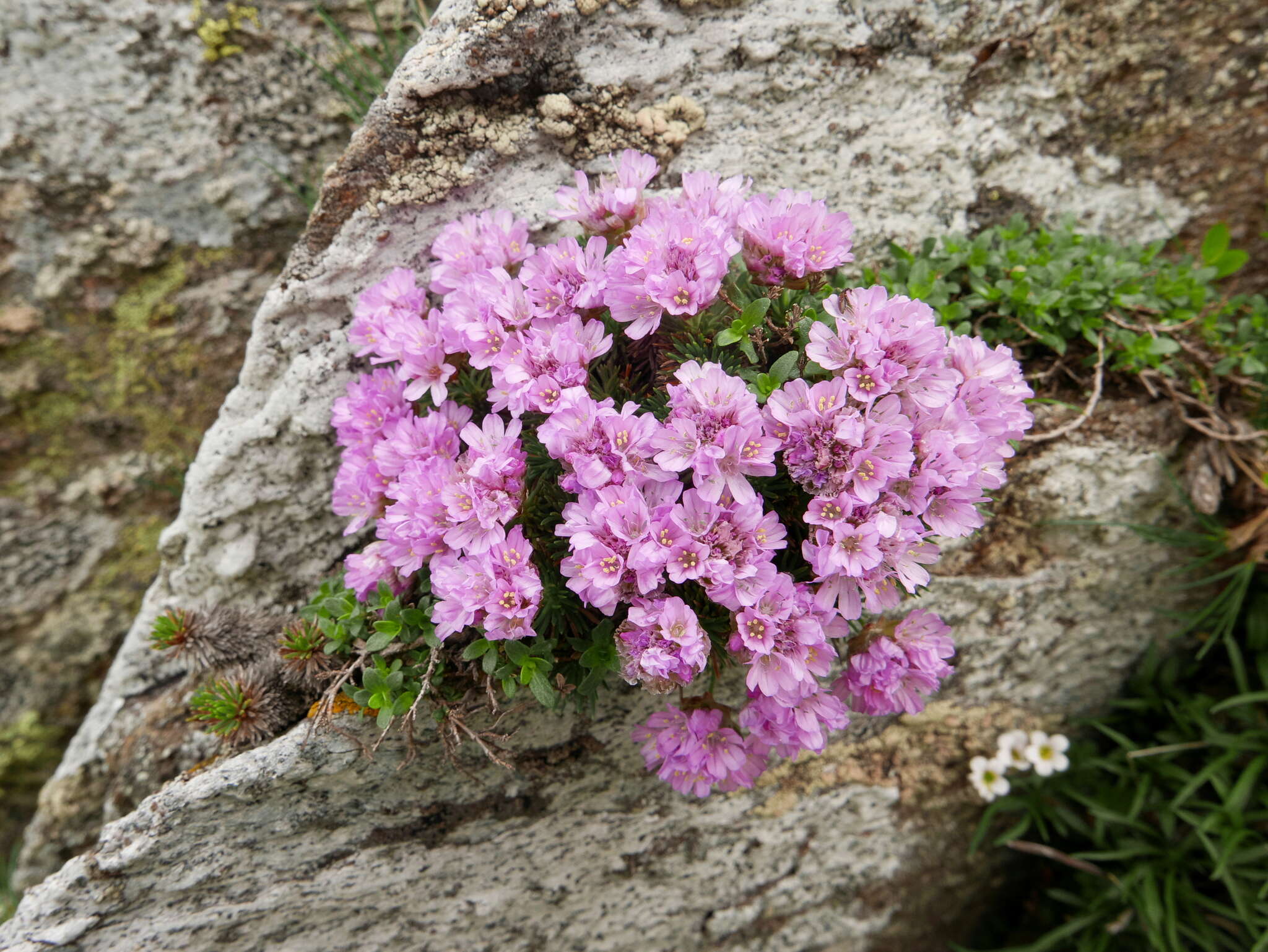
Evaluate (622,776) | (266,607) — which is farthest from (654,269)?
Result: (266,607)

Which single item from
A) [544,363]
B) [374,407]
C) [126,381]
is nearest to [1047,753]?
[544,363]

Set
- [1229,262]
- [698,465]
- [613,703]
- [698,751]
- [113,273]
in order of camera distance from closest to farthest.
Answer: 1. [698,465]
2. [698,751]
3. [613,703]
4. [1229,262]
5. [113,273]

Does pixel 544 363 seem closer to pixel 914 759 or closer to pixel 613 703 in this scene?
pixel 613 703

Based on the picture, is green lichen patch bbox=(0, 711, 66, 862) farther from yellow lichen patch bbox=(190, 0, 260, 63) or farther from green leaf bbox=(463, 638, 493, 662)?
yellow lichen patch bbox=(190, 0, 260, 63)

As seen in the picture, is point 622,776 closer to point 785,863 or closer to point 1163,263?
point 785,863

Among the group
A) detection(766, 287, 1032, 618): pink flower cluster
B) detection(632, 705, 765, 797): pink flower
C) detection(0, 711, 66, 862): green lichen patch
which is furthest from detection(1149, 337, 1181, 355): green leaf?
detection(0, 711, 66, 862): green lichen patch

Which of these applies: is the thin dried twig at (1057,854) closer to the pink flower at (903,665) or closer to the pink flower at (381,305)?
the pink flower at (903,665)

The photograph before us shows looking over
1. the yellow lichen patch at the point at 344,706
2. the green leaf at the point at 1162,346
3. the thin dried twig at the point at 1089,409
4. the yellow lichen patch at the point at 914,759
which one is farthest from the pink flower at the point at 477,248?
the green leaf at the point at 1162,346

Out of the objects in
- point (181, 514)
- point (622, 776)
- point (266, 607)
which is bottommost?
point (622, 776)
